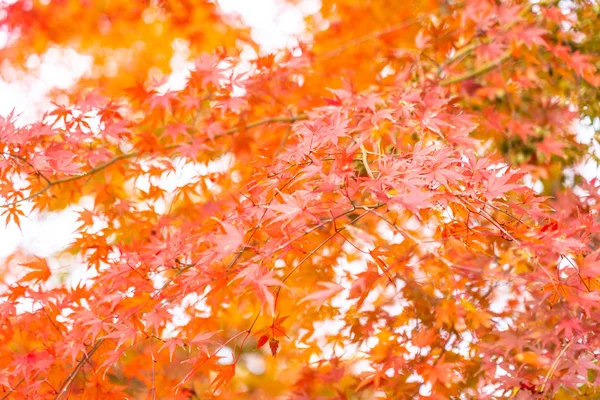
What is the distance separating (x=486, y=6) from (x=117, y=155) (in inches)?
65.6

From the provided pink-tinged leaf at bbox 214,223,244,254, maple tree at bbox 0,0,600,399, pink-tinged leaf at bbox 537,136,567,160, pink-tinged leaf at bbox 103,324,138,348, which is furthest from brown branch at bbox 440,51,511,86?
pink-tinged leaf at bbox 103,324,138,348

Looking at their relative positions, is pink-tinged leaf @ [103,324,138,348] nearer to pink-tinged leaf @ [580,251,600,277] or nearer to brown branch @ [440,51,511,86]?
pink-tinged leaf @ [580,251,600,277]

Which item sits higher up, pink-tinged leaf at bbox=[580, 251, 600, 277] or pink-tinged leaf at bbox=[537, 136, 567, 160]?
pink-tinged leaf at bbox=[580, 251, 600, 277]

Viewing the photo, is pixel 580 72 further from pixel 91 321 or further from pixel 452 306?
pixel 91 321

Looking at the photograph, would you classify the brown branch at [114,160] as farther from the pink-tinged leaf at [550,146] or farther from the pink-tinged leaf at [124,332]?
the pink-tinged leaf at [550,146]

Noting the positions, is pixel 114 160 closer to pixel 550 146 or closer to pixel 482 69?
pixel 482 69

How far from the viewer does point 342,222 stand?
7.23ft

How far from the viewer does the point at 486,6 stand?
2.44m

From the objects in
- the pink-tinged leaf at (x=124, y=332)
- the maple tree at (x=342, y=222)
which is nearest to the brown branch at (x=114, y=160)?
the maple tree at (x=342, y=222)

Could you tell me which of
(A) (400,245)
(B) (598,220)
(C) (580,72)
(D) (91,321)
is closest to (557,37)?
(C) (580,72)

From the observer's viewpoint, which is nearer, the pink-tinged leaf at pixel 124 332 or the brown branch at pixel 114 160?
the pink-tinged leaf at pixel 124 332

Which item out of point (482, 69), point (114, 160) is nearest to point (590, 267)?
point (482, 69)

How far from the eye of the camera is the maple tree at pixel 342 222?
56.2 inches

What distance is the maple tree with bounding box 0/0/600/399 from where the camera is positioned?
1.43m
